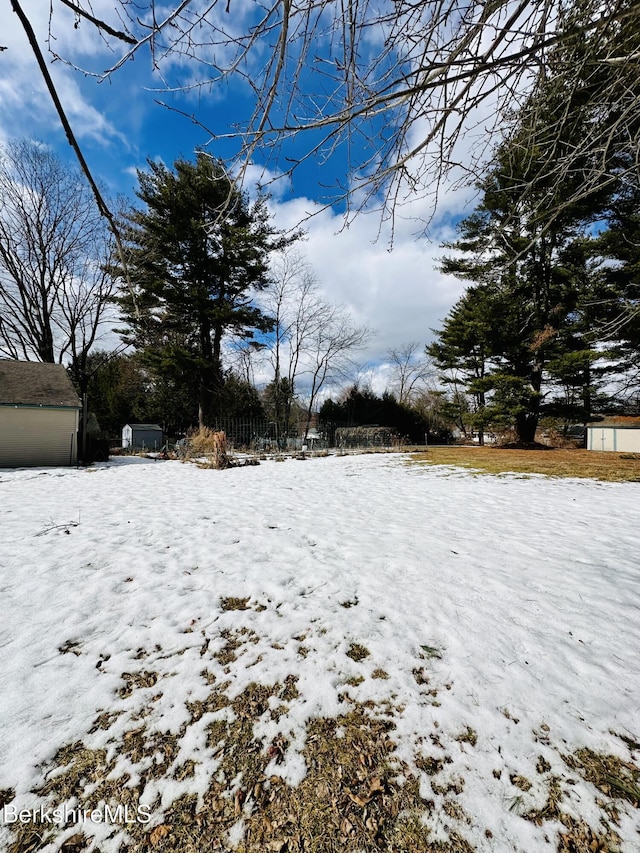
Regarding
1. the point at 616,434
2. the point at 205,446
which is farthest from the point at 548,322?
the point at 205,446

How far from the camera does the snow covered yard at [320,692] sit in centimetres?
109

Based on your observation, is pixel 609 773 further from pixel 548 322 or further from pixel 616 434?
pixel 616 434

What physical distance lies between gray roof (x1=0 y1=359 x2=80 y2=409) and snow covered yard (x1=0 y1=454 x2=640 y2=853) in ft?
34.9

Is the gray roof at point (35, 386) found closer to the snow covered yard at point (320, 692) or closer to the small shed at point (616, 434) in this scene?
the snow covered yard at point (320, 692)

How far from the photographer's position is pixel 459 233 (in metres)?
16.3

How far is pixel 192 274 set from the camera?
1697cm

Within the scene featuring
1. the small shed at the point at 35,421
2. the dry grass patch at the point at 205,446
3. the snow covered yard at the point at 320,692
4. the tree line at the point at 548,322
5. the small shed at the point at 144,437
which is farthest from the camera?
the small shed at the point at 144,437

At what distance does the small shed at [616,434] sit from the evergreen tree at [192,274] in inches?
838

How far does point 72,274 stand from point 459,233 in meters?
19.0

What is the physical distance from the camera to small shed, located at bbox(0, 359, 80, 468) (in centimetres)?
1107

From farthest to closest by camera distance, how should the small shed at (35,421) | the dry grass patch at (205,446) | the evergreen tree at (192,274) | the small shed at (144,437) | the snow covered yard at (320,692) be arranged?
the small shed at (144,437), the evergreen tree at (192,274), the small shed at (35,421), the dry grass patch at (205,446), the snow covered yard at (320,692)

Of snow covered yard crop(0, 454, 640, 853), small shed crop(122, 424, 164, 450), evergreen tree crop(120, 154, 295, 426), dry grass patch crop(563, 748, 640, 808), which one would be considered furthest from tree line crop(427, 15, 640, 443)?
small shed crop(122, 424, 164, 450)

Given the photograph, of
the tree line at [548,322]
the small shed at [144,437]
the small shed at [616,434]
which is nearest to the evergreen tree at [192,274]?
the small shed at [144,437]

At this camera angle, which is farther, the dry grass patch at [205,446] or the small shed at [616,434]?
the small shed at [616,434]
